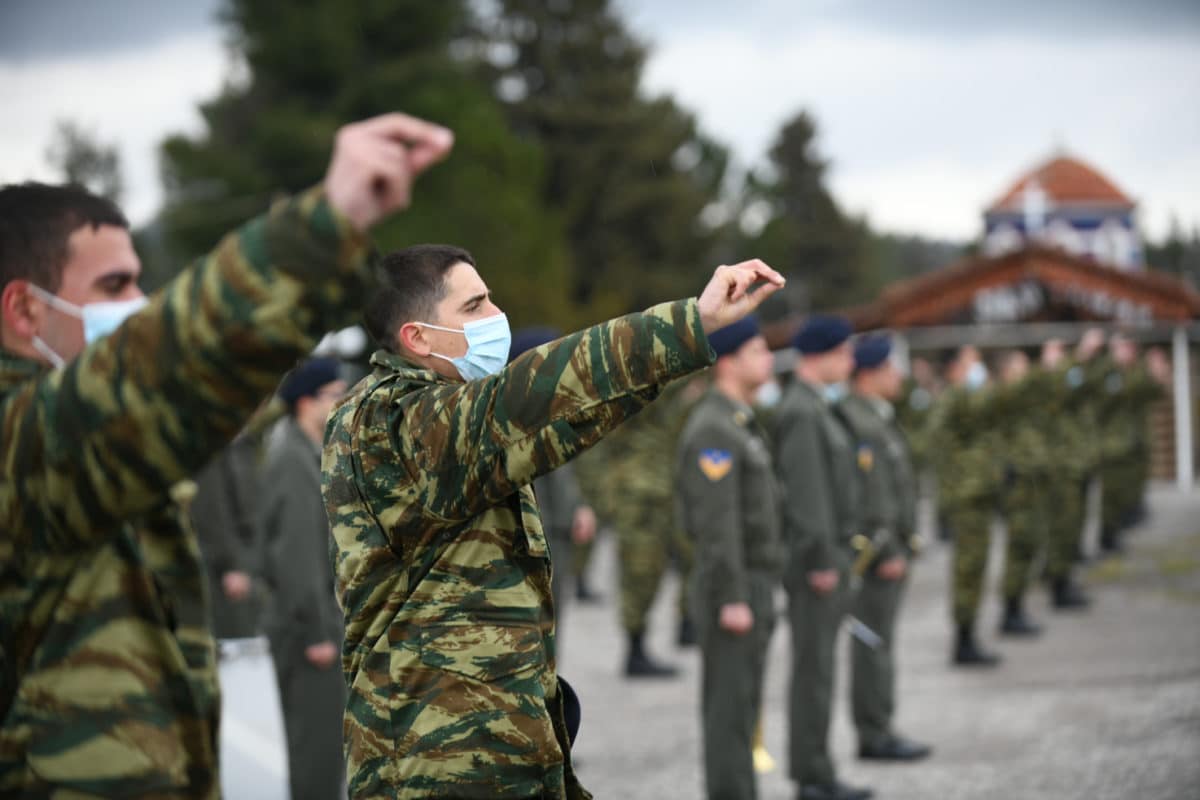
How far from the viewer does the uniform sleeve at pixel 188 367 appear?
1587 mm

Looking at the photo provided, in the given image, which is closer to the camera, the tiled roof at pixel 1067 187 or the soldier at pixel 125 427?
the soldier at pixel 125 427

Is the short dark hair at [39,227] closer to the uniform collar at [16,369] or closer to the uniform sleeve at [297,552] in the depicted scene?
the uniform collar at [16,369]

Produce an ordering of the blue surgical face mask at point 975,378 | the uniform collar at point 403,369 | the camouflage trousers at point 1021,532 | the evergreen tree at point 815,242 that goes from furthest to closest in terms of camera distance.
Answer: the evergreen tree at point 815,242 → the camouflage trousers at point 1021,532 → the blue surgical face mask at point 975,378 → the uniform collar at point 403,369

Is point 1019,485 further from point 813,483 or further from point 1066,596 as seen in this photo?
A: point 813,483

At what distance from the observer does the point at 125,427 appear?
1.64 meters

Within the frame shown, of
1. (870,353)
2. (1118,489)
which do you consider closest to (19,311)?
(870,353)

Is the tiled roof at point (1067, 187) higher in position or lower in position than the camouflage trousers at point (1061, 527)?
higher

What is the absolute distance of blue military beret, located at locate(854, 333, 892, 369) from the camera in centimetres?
820

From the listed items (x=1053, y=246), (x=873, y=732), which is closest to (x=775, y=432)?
(x=873, y=732)

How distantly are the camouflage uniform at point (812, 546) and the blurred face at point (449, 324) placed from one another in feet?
13.5

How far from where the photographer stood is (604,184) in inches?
1596

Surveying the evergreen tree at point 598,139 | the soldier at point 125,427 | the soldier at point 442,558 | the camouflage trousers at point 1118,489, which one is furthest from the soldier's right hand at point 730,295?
the evergreen tree at point 598,139

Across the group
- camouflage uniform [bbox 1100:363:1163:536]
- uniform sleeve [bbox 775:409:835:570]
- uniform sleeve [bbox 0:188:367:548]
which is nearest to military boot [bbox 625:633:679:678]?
uniform sleeve [bbox 775:409:835:570]

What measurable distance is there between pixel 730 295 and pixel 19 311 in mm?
1118
